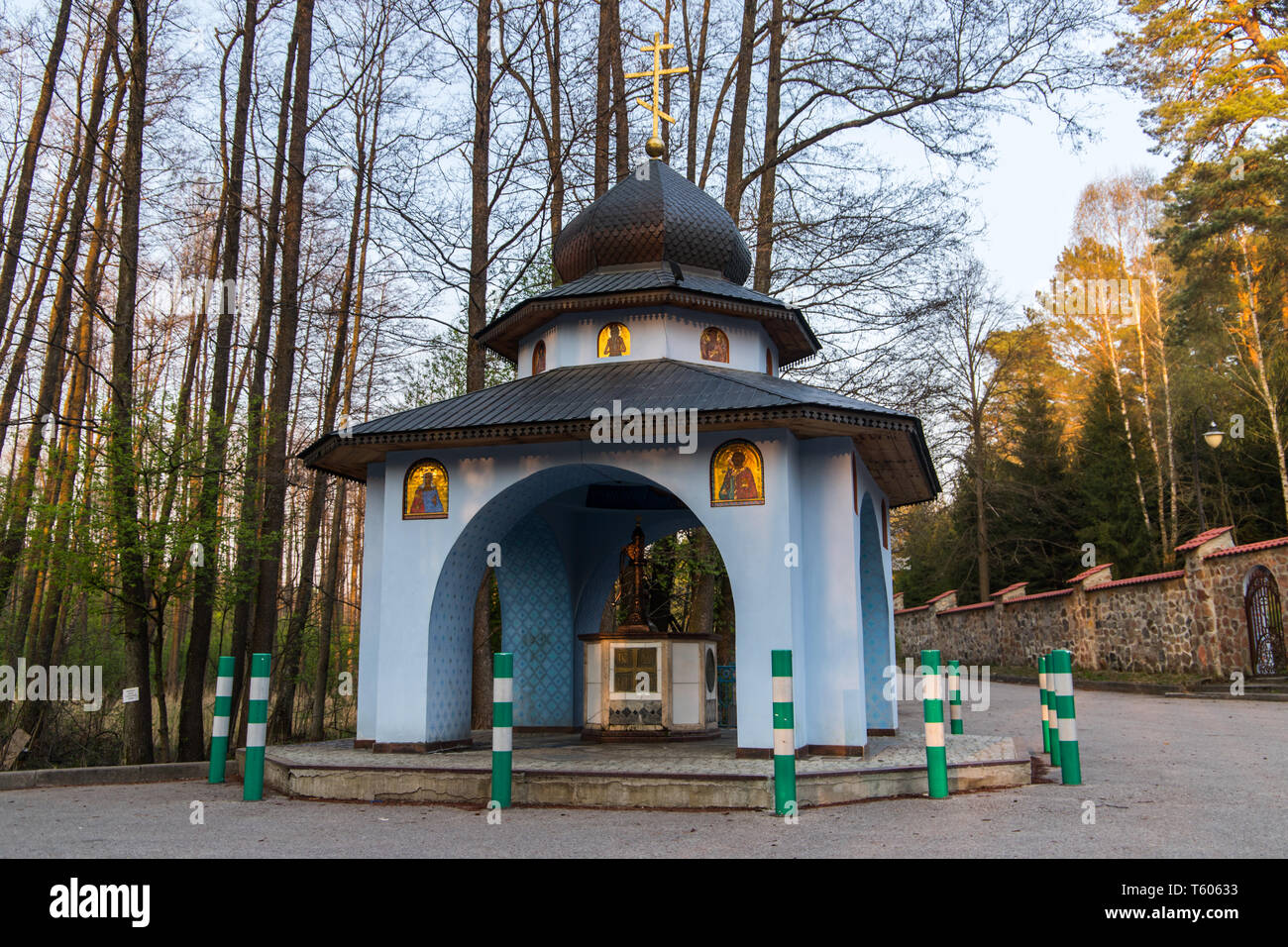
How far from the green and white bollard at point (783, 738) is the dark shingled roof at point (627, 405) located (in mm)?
2850

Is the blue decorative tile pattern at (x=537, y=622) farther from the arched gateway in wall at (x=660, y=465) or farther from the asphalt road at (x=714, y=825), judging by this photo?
the asphalt road at (x=714, y=825)

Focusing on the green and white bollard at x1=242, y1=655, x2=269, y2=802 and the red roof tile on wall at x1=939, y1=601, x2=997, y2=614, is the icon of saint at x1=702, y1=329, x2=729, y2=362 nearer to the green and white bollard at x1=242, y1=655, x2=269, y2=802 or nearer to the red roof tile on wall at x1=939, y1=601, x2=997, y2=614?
the green and white bollard at x1=242, y1=655, x2=269, y2=802

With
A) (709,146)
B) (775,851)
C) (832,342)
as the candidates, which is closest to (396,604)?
(775,851)

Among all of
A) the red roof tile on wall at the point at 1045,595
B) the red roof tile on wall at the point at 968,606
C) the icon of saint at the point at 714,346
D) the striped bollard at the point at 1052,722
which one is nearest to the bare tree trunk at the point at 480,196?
the icon of saint at the point at 714,346

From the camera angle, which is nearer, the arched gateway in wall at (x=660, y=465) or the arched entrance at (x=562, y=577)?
the arched gateway in wall at (x=660, y=465)

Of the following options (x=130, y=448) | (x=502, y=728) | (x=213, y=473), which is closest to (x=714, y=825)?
(x=502, y=728)

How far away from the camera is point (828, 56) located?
17.6m

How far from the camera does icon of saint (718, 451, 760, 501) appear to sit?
961cm

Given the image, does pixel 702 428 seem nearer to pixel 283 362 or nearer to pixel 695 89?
pixel 283 362

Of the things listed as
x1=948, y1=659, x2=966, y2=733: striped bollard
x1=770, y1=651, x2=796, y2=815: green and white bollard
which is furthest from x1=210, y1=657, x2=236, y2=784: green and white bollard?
x1=948, y1=659, x2=966, y2=733: striped bollard

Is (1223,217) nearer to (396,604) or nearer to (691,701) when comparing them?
(691,701)

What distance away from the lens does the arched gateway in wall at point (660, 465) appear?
9531 millimetres

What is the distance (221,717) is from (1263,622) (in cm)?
1874

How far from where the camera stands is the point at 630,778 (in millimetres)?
7852
